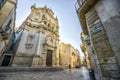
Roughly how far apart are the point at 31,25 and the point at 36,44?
4779 mm

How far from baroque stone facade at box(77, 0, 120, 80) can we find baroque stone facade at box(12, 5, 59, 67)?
14.7 m

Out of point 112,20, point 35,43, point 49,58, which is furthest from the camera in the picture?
point 49,58

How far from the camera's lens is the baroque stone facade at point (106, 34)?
13.5 feet

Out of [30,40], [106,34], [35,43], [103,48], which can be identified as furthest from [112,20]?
[30,40]

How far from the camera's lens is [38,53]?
18.7 m

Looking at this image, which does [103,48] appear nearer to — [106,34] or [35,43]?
[106,34]

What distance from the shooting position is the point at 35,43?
65.1 feet

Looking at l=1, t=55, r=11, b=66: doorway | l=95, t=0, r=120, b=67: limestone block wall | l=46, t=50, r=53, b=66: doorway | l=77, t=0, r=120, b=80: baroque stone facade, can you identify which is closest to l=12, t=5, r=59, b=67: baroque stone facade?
l=46, t=50, r=53, b=66: doorway

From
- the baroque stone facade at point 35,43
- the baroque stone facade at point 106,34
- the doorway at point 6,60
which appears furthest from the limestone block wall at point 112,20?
the doorway at point 6,60

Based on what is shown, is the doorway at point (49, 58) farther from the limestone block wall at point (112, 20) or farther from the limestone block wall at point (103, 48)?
the limestone block wall at point (112, 20)

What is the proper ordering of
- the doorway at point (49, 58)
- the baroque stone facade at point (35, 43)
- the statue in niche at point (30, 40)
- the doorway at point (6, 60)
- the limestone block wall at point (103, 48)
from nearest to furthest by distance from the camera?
the limestone block wall at point (103, 48), the doorway at point (6, 60), the baroque stone facade at point (35, 43), the statue in niche at point (30, 40), the doorway at point (49, 58)

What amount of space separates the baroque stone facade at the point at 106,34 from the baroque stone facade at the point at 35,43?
14.7 meters

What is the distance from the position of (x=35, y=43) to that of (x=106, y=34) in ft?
56.3

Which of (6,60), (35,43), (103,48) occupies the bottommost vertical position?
(103,48)
